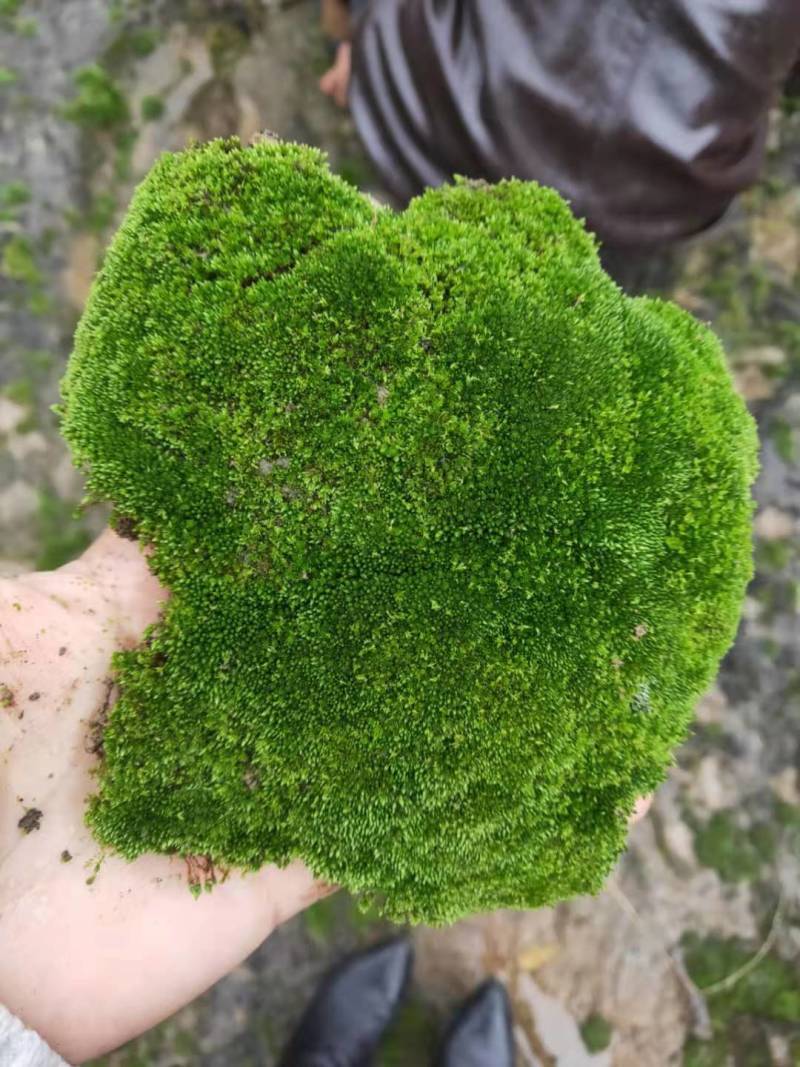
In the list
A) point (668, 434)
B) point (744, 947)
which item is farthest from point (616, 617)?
point (744, 947)

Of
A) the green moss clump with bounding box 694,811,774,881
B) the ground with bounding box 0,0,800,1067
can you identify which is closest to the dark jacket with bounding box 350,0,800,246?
the ground with bounding box 0,0,800,1067

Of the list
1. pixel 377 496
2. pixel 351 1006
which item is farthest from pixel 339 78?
pixel 351 1006

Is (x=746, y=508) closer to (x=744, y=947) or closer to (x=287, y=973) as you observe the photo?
(x=744, y=947)

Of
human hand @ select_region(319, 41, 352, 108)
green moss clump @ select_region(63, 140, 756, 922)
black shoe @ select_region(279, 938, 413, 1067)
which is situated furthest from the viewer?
black shoe @ select_region(279, 938, 413, 1067)

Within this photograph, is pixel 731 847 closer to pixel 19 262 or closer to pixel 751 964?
pixel 751 964

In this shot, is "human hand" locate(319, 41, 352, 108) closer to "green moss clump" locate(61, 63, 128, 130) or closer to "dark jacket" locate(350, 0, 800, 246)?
"dark jacket" locate(350, 0, 800, 246)

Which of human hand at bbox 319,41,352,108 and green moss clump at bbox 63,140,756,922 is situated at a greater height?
human hand at bbox 319,41,352,108

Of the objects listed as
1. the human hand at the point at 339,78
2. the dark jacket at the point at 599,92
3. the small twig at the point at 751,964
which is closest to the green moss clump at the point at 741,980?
the small twig at the point at 751,964

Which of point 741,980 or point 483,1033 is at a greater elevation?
point 741,980
